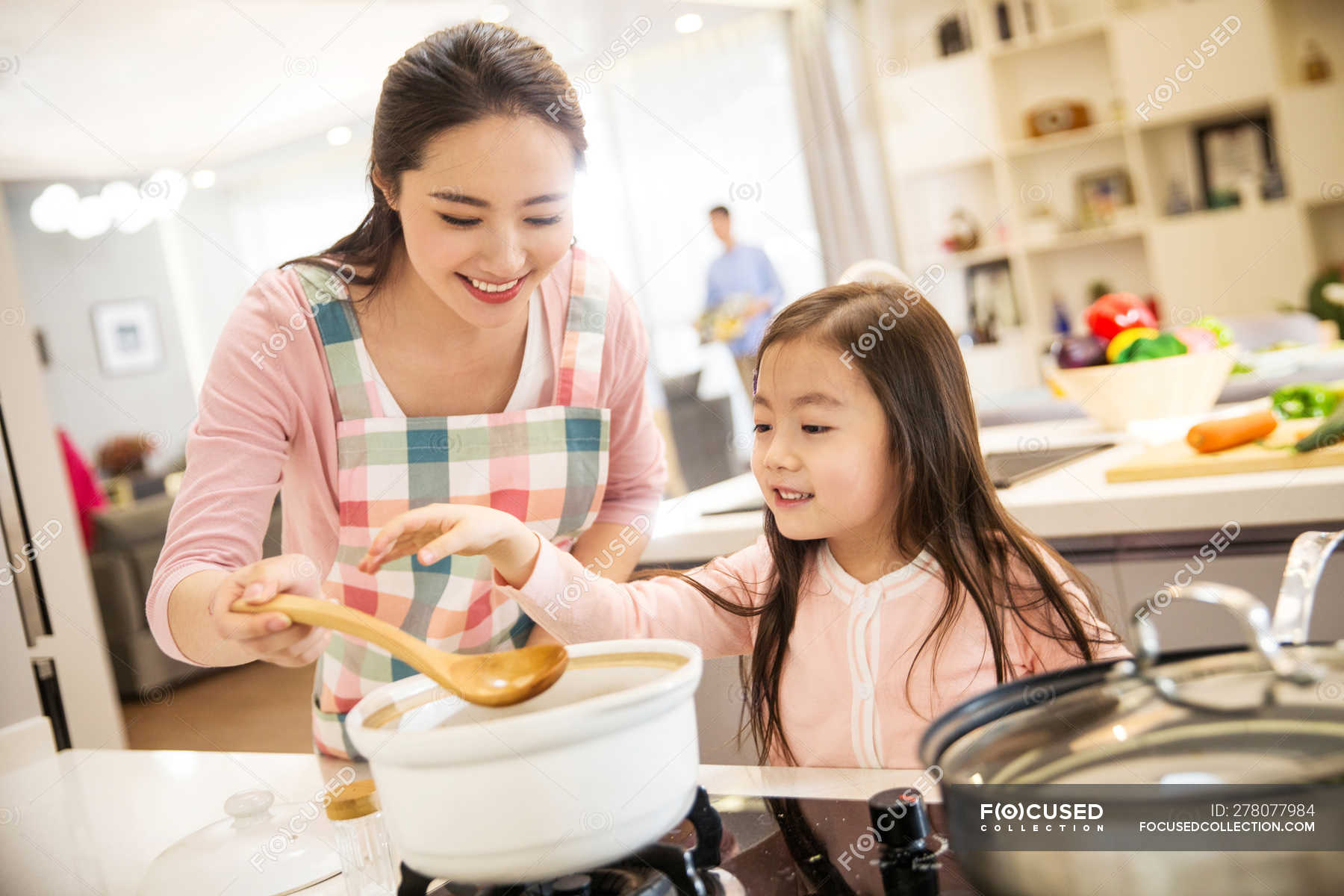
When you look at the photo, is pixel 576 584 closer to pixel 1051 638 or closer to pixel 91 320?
pixel 1051 638

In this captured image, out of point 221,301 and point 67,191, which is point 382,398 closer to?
point 67,191

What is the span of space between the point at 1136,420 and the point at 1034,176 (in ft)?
13.0

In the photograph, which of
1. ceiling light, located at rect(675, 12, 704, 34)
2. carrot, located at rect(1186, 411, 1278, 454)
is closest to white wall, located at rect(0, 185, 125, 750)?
carrot, located at rect(1186, 411, 1278, 454)

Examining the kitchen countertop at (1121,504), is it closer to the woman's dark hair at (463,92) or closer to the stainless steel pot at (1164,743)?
the woman's dark hair at (463,92)

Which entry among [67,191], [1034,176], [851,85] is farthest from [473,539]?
[67,191]

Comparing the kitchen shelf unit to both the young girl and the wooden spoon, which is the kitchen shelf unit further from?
the wooden spoon

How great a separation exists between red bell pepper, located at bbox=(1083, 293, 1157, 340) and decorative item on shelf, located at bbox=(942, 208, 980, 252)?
12.9ft

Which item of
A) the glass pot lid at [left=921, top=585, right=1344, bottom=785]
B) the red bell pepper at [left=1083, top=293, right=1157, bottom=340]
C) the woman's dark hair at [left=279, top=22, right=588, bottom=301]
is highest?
the woman's dark hair at [left=279, top=22, right=588, bottom=301]

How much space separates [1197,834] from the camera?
396mm

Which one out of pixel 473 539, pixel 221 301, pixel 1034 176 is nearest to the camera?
pixel 473 539

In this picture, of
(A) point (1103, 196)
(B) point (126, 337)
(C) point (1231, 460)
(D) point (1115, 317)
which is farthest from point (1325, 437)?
(B) point (126, 337)

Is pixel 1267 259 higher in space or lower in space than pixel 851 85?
lower

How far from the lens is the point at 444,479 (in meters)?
Answer: 1.11

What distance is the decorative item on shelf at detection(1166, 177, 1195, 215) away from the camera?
492 centimetres
